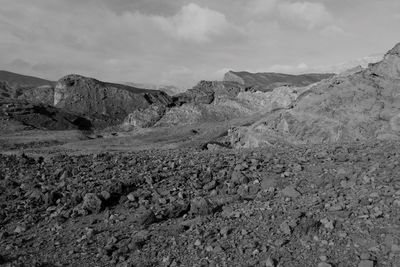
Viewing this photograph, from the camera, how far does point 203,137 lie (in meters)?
29.0

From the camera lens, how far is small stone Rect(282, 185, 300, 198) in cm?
617

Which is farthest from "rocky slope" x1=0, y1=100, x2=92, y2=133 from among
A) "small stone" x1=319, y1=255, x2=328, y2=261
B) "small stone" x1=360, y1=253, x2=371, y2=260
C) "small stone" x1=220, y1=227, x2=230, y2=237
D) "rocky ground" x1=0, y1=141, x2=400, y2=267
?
"small stone" x1=360, y1=253, x2=371, y2=260

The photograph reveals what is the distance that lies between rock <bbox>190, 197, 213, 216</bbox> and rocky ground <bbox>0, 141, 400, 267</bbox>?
0.02 m

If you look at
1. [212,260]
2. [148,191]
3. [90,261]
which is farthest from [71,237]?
[212,260]

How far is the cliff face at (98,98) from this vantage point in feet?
192

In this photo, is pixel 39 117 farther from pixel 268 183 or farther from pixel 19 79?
pixel 19 79

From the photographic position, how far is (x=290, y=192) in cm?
623

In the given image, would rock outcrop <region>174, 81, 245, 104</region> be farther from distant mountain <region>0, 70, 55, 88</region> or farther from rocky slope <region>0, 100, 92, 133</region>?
distant mountain <region>0, 70, 55, 88</region>

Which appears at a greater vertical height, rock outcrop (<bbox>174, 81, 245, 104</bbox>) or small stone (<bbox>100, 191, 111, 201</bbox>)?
rock outcrop (<bbox>174, 81, 245, 104</bbox>)

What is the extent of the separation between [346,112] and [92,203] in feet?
44.3

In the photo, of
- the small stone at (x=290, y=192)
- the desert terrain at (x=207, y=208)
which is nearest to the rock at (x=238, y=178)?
the desert terrain at (x=207, y=208)

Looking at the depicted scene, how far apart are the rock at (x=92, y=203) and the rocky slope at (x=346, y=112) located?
11.8 metres

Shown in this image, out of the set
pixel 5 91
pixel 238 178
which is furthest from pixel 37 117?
pixel 238 178

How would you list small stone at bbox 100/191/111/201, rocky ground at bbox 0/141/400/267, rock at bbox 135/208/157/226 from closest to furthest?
rocky ground at bbox 0/141/400/267 < rock at bbox 135/208/157/226 < small stone at bbox 100/191/111/201
